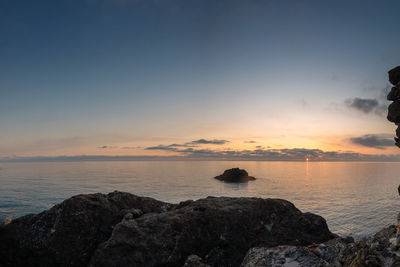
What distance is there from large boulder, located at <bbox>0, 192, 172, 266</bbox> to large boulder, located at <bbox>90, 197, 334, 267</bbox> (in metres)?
1.88

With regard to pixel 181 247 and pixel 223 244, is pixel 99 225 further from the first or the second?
pixel 223 244

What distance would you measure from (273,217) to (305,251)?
310 inches

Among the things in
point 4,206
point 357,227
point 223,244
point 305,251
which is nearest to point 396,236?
point 305,251

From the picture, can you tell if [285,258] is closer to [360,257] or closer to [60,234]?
[360,257]

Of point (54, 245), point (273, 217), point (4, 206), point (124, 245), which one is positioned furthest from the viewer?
point (4, 206)

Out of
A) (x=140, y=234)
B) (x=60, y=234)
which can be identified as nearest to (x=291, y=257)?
(x=140, y=234)

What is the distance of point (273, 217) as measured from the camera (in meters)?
17.0

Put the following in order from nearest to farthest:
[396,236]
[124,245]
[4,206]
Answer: [396,236], [124,245], [4,206]

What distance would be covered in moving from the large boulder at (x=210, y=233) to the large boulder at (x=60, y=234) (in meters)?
1.88

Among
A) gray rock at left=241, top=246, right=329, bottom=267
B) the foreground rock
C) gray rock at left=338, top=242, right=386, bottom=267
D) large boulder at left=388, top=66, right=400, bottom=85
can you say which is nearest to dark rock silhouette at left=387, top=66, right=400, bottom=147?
large boulder at left=388, top=66, right=400, bottom=85

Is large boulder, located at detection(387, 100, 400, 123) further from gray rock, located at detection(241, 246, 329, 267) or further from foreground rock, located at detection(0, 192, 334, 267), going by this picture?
foreground rock, located at detection(0, 192, 334, 267)

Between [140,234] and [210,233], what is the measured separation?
4247 millimetres

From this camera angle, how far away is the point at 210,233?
48.2 feet

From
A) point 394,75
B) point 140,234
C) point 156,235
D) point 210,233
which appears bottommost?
point 210,233
